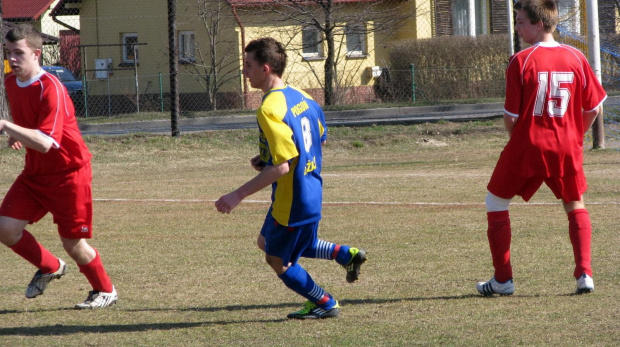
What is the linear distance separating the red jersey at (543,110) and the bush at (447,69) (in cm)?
2303

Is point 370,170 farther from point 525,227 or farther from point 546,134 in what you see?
point 546,134

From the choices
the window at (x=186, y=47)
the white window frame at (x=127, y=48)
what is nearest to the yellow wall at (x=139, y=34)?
the white window frame at (x=127, y=48)

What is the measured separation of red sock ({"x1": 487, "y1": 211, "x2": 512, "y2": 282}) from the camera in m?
5.52

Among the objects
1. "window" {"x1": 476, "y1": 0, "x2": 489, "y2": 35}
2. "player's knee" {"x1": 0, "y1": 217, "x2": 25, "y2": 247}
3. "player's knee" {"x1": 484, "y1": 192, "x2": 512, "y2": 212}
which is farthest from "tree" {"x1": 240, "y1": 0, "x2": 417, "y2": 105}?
"player's knee" {"x1": 0, "y1": 217, "x2": 25, "y2": 247}

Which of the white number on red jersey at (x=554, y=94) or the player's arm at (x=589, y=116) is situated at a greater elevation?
the white number on red jersey at (x=554, y=94)

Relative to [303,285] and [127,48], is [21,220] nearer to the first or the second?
[303,285]

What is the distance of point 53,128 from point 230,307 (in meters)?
1.55

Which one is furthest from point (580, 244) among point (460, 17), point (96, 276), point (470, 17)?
point (470, 17)

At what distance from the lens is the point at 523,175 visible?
5.39m

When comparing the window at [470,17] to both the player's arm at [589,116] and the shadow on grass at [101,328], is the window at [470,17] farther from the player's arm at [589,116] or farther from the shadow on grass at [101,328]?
the shadow on grass at [101,328]

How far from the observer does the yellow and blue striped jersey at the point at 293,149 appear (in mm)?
4664

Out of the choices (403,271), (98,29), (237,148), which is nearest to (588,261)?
(403,271)

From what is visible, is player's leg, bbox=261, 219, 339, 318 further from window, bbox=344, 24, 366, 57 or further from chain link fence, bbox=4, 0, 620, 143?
window, bbox=344, 24, 366, 57

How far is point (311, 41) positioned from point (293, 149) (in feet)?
88.2
